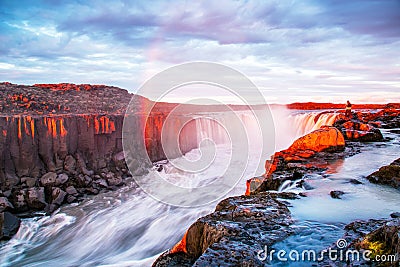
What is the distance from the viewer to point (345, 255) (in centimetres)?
353

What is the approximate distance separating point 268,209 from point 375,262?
2.19 m

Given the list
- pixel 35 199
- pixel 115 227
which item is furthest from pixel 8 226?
pixel 115 227

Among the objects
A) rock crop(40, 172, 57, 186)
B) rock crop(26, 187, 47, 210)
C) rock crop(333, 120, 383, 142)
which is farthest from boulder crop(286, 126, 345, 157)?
rock crop(40, 172, 57, 186)

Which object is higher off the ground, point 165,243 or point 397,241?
point 397,241

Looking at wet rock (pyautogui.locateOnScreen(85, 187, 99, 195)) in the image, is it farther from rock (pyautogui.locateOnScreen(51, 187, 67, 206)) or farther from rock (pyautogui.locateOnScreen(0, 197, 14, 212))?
rock (pyautogui.locateOnScreen(0, 197, 14, 212))

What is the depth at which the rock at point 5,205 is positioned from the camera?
1370 centimetres

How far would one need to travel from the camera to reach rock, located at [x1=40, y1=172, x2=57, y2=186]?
1597cm

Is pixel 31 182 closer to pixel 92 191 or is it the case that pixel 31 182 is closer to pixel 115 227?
pixel 92 191

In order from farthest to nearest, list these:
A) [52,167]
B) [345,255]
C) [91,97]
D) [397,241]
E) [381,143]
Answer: [91,97]
[52,167]
[381,143]
[345,255]
[397,241]

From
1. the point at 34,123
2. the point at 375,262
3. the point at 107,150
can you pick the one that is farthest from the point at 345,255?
the point at 107,150

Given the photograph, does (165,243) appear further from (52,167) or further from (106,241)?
(52,167)

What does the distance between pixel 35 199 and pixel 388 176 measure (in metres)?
15.4

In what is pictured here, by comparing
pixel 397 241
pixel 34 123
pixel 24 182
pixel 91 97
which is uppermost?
pixel 91 97

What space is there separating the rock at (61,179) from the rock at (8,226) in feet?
12.2
